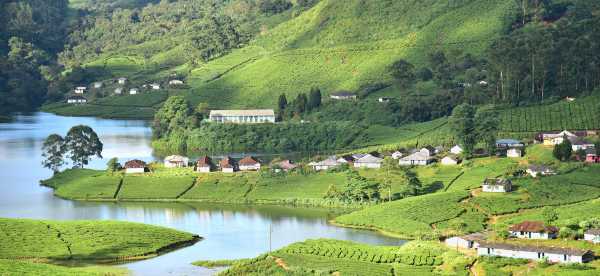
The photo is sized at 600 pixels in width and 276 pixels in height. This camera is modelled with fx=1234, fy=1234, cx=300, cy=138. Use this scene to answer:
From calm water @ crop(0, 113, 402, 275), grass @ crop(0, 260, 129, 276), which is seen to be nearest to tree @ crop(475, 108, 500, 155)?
calm water @ crop(0, 113, 402, 275)

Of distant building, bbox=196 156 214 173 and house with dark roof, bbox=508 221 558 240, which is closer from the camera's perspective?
house with dark roof, bbox=508 221 558 240

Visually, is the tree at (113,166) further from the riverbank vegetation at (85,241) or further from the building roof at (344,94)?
the building roof at (344,94)

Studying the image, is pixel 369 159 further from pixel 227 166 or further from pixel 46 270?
pixel 46 270

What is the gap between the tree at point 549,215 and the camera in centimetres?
6656

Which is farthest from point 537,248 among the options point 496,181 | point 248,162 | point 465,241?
point 248,162

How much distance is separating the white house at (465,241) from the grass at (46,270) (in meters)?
16.7

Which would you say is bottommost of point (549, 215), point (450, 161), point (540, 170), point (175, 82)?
point (549, 215)

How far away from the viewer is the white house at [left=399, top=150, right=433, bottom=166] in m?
88.2

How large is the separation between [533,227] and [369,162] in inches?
1048

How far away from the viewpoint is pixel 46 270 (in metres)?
59.1

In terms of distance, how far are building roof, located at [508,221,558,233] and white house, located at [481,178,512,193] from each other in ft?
40.3

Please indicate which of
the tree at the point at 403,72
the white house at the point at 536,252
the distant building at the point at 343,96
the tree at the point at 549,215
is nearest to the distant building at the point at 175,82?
the distant building at the point at 343,96

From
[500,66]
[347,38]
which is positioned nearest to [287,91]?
[347,38]

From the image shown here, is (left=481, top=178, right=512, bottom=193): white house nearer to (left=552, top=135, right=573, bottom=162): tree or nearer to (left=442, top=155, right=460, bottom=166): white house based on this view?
(left=552, top=135, right=573, bottom=162): tree
